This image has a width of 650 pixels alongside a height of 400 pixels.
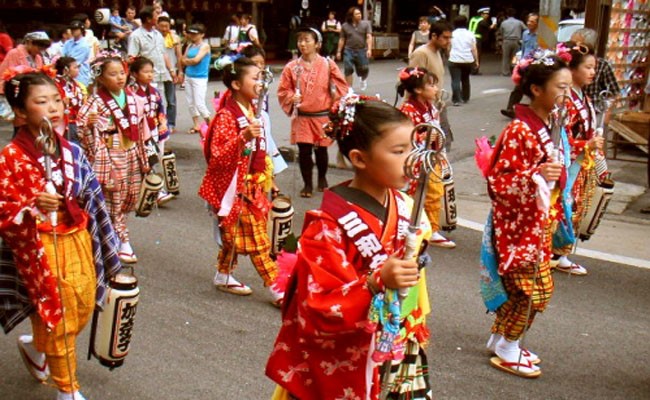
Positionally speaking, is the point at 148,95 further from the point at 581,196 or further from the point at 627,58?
the point at 627,58

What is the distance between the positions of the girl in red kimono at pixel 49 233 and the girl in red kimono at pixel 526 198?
2.14 metres

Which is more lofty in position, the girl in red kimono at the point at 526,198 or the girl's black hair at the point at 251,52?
the girl's black hair at the point at 251,52

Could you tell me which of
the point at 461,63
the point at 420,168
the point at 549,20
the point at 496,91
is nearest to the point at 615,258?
the point at 420,168

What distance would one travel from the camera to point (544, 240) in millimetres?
4312

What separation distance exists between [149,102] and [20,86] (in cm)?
298

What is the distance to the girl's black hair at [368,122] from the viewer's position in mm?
2729

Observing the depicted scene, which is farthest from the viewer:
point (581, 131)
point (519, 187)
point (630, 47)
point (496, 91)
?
point (496, 91)

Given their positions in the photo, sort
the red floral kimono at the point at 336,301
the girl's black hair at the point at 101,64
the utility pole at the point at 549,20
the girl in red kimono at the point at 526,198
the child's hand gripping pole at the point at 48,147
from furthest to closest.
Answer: the utility pole at the point at 549,20, the girl's black hair at the point at 101,64, the girl in red kimono at the point at 526,198, the child's hand gripping pole at the point at 48,147, the red floral kimono at the point at 336,301

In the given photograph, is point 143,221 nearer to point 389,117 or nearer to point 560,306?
point 560,306

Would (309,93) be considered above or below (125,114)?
below

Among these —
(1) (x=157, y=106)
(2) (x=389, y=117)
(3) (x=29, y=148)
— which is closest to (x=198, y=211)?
(1) (x=157, y=106)

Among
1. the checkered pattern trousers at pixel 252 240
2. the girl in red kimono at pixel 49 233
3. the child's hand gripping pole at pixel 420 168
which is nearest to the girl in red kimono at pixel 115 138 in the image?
the checkered pattern trousers at pixel 252 240

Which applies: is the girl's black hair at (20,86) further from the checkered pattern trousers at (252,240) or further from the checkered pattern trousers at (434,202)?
the checkered pattern trousers at (434,202)

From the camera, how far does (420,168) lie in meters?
2.37
